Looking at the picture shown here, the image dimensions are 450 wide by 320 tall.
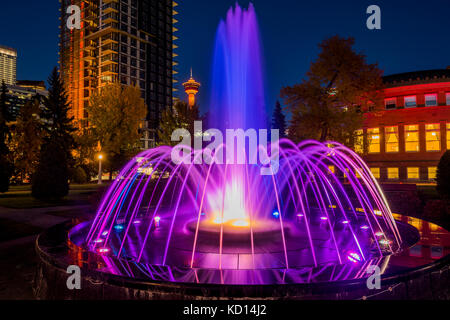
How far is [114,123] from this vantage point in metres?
46.1

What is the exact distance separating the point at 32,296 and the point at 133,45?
10253cm

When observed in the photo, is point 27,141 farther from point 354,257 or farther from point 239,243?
point 354,257

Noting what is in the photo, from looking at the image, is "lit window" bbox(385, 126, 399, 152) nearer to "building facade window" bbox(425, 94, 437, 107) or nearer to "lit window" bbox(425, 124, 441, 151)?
"lit window" bbox(425, 124, 441, 151)

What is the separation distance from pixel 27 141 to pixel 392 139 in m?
62.5

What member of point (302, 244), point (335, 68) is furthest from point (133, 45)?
point (302, 244)

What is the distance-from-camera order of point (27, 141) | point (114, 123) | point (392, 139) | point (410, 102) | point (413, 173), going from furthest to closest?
point (27, 141), point (392, 139), point (410, 102), point (413, 173), point (114, 123)

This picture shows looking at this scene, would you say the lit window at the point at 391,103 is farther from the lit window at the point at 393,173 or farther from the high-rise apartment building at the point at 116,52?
the high-rise apartment building at the point at 116,52

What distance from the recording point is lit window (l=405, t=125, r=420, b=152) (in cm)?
4791

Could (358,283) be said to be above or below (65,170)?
below

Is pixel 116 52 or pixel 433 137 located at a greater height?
pixel 116 52

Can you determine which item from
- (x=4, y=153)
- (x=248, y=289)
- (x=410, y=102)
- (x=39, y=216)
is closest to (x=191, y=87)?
(x=4, y=153)

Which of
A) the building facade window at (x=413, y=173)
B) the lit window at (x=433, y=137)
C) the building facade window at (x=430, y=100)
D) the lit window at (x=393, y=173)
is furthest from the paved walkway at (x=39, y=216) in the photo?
the building facade window at (x=430, y=100)

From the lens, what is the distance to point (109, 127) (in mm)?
45812
